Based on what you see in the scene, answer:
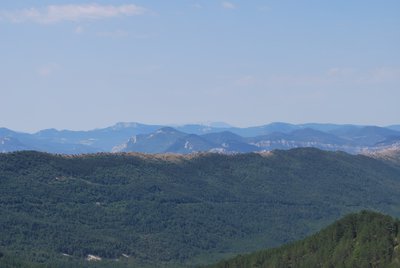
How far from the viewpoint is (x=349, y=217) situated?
500 ft

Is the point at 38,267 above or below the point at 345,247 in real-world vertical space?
below

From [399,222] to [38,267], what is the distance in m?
90.9

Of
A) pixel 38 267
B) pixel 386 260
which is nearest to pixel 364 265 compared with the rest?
pixel 386 260

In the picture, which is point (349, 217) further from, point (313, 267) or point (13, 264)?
point (13, 264)

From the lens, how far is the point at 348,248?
144000 millimetres

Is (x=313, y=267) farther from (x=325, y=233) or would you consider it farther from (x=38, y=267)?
(x=38, y=267)

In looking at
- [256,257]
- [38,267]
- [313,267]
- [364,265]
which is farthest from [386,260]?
[38,267]

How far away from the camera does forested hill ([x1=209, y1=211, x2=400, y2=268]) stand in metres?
136

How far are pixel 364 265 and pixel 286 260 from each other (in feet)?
73.2

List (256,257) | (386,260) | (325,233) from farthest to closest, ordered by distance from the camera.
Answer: (256,257) < (325,233) < (386,260)

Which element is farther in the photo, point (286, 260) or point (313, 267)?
point (286, 260)

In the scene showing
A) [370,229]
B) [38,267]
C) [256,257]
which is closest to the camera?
[370,229]

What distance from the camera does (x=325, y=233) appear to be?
Result: 504 feet

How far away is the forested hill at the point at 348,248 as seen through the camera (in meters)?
136
